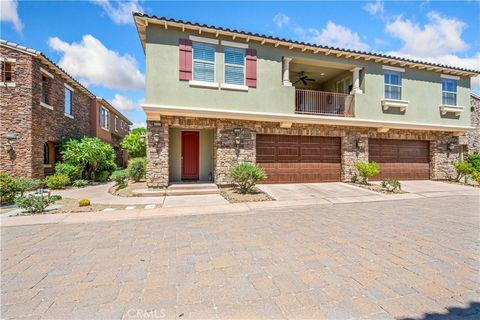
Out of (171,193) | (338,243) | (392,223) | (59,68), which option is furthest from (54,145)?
(392,223)

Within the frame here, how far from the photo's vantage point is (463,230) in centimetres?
544

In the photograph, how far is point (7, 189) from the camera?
8.46 meters

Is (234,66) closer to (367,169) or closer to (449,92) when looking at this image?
(367,169)

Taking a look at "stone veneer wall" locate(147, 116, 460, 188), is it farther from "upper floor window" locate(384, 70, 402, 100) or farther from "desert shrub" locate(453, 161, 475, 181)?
"upper floor window" locate(384, 70, 402, 100)

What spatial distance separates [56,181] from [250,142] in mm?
10087

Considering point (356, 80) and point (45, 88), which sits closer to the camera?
point (356, 80)

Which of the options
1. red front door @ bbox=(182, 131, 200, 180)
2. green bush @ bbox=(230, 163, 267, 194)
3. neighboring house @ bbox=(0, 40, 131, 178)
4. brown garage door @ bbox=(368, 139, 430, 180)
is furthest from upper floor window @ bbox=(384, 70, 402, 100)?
neighboring house @ bbox=(0, 40, 131, 178)

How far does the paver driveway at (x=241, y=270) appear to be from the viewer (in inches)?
105

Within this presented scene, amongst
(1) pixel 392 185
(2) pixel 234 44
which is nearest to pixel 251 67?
(2) pixel 234 44

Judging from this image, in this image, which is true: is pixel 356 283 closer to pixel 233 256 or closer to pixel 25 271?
pixel 233 256

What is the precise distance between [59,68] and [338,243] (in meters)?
16.8

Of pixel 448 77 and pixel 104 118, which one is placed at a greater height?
pixel 448 77

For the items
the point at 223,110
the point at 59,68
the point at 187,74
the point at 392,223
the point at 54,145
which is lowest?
the point at 392,223

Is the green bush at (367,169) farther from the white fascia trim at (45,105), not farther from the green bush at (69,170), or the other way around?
the white fascia trim at (45,105)
